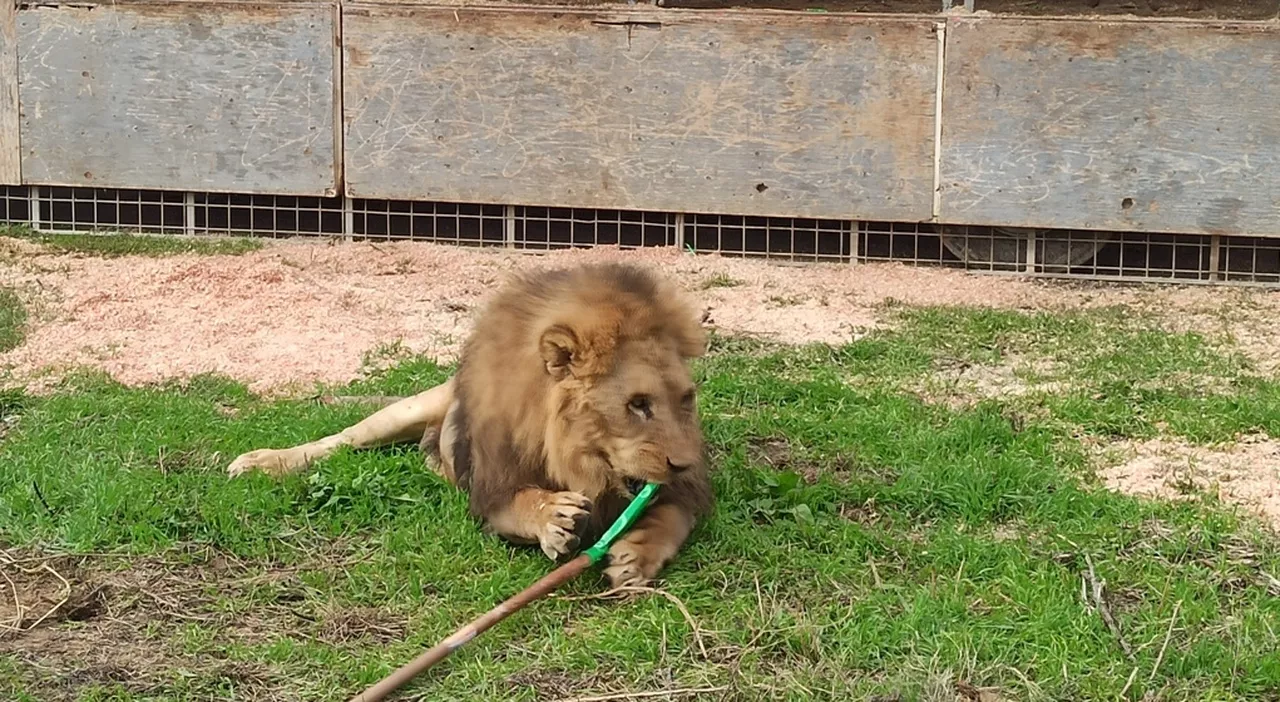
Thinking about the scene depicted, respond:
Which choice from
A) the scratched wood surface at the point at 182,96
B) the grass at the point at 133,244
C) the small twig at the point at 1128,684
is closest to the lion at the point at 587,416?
the small twig at the point at 1128,684

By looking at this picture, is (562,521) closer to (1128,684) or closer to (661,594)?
(661,594)

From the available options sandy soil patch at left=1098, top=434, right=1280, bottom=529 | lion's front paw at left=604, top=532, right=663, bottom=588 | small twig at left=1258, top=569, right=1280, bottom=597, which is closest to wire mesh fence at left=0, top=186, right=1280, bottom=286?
sandy soil patch at left=1098, top=434, right=1280, bottom=529

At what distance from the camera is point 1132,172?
897cm

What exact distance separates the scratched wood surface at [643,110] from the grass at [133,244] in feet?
2.85

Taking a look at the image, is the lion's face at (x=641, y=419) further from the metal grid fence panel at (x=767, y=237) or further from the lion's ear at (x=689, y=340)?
the metal grid fence panel at (x=767, y=237)

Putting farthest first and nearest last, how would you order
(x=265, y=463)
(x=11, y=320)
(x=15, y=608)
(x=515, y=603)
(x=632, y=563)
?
(x=11, y=320) < (x=265, y=463) < (x=632, y=563) < (x=15, y=608) < (x=515, y=603)

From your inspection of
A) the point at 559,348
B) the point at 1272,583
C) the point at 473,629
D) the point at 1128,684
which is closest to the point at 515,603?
the point at 473,629

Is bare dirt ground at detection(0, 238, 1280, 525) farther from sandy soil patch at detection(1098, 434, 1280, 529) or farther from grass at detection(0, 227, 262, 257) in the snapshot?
sandy soil patch at detection(1098, 434, 1280, 529)

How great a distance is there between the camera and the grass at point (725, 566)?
3.68 meters

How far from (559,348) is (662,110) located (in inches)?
210

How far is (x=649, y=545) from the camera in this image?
14.0 ft

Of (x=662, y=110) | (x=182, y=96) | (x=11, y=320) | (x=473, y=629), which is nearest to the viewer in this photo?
(x=473, y=629)

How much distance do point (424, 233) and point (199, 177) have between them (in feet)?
4.82

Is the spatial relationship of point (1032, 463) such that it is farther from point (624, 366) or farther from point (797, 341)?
point (797, 341)
